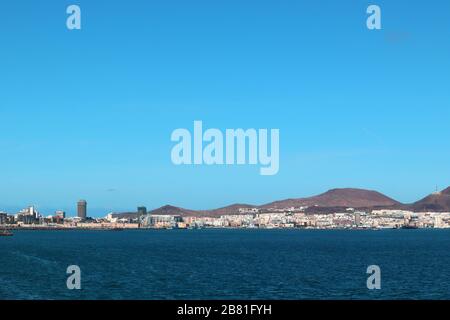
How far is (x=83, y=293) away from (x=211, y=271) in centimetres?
2475

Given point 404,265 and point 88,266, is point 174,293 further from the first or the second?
point 404,265

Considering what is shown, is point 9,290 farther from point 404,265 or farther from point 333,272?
point 404,265

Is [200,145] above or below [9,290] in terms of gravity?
above

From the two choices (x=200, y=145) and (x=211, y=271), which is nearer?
(x=200, y=145)

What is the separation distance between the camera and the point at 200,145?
91.4 ft

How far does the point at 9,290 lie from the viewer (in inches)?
2295
